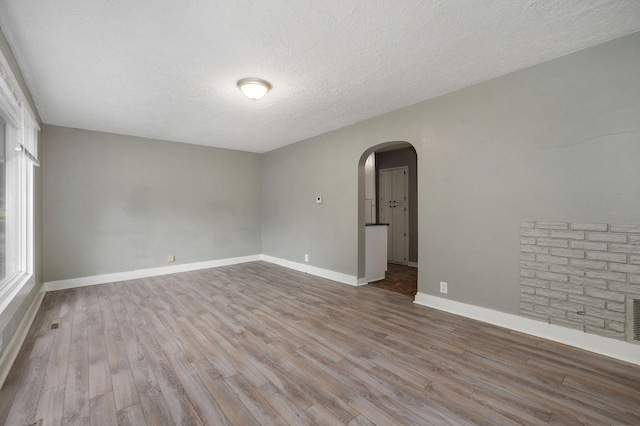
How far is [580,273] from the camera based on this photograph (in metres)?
2.35

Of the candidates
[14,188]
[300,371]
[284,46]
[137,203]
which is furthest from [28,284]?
[284,46]

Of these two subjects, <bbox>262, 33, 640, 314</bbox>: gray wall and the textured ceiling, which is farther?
<bbox>262, 33, 640, 314</bbox>: gray wall

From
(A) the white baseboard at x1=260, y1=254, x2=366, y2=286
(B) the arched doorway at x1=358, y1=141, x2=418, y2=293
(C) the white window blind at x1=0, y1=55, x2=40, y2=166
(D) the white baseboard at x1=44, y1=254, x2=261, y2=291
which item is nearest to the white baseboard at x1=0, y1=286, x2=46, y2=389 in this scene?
(D) the white baseboard at x1=44, y1=254, x2=261, y2=291

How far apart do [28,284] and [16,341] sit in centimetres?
92

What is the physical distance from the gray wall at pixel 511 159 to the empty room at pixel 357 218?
17 millimetres

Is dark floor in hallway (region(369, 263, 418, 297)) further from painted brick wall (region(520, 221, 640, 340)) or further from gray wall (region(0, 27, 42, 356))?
gray wall (region(0, 27, 42, 356))

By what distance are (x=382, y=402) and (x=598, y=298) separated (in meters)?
2.08

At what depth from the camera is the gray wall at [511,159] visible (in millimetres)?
2197

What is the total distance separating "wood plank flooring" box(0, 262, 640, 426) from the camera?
160 centimetres

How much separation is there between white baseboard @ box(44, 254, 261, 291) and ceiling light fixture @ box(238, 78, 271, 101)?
3.88 meters

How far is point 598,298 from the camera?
226cm

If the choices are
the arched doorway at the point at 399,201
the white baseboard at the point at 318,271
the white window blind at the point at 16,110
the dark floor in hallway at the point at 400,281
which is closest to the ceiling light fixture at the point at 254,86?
the white window blind at the point at 16,110

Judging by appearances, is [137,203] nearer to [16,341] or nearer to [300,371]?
[16,341]

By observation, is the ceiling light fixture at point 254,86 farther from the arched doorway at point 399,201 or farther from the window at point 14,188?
the arched doorway at point 399,201
